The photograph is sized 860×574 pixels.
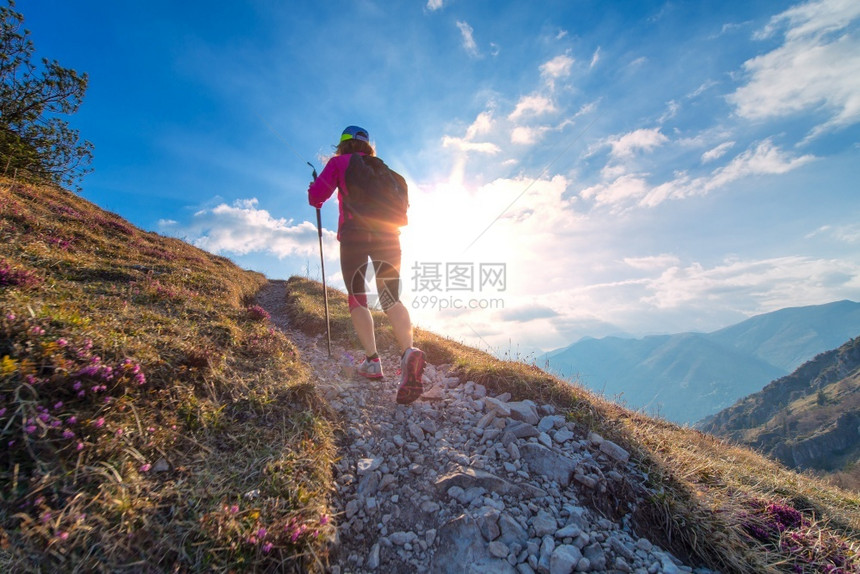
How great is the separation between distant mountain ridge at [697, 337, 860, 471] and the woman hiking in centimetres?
9835

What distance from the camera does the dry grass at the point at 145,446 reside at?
251 centimetres

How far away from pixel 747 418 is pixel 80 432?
211 meters

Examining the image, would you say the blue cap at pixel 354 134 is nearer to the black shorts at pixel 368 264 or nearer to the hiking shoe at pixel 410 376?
the black shorts at pixel 368 264

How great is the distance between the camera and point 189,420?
3822 millimetres

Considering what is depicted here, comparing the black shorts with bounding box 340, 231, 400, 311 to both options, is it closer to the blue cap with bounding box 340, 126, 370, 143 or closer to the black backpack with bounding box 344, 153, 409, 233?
the black backpack with bounding box 344, 153, 409, 233

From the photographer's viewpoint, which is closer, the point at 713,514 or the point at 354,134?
the point at 713,514

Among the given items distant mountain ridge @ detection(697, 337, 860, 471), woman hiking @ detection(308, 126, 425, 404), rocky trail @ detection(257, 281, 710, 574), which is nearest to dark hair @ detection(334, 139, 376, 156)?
woman hiking @ detection(308, 126, 425, 404)

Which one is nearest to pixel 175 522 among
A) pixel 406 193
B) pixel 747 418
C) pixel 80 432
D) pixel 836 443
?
pixel 80 432

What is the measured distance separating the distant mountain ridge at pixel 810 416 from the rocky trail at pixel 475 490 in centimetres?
9777

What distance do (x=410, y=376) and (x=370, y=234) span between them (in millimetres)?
2339

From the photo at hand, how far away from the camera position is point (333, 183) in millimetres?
6094

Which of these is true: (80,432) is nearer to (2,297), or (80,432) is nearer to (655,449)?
(2,297)

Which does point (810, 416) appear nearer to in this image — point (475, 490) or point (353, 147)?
point (475, 490)

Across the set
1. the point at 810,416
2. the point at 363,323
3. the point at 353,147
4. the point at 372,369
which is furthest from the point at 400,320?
the point at 810,416
